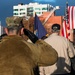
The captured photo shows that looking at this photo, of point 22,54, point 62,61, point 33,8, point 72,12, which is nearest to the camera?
point 22,54

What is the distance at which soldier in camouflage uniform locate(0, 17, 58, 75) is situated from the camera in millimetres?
5121

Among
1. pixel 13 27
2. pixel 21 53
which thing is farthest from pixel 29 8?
pixel 21 53

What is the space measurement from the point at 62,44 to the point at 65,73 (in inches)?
25.1

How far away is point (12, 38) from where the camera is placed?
5.26m

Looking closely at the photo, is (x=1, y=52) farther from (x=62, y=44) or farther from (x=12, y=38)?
(x=62, y=44)

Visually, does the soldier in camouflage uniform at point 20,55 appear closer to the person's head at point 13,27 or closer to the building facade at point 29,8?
the person's head at point 13,27

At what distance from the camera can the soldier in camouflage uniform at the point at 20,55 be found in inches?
202

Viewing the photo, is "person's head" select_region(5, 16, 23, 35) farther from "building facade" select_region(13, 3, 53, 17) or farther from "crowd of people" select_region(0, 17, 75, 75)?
"building facade" select_region(13, 3, 53, 17)

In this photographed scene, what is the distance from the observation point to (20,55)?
16.9 feet

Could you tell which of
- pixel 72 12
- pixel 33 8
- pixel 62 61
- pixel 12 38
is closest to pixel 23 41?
pixel 12 38

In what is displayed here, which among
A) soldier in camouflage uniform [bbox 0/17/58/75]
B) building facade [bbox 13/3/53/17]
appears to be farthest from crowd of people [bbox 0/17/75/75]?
building facade [bbox 13/3/53/17]

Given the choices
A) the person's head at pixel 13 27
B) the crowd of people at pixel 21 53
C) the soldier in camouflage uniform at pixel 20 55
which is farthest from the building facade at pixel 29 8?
the soldier in camouflage uniform at pixel 20 55

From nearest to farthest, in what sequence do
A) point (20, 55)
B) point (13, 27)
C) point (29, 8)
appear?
1. point (20, 55)
2. point (13, 27)
3. point (29, 8)

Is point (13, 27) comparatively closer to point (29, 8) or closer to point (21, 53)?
point (21, 53)
